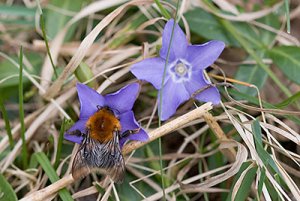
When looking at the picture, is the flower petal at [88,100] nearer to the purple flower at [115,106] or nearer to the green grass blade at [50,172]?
the purple flower at [115,106]

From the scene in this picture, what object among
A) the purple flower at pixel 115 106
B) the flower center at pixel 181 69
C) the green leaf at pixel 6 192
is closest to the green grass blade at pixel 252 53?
the flower center at pixel 181 69

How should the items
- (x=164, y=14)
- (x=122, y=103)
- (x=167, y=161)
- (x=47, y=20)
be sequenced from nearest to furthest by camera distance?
(x=122, y=103) → (x=164, y=14) → (x=167, y=161) → (x=47, y=20)

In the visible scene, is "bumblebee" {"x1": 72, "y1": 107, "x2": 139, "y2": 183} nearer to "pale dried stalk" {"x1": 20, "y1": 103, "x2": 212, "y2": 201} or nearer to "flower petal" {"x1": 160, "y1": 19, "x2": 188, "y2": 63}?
"pale dried stalk" {"x1": 20, "y1": 103, "x2": 212, "y2": 201}

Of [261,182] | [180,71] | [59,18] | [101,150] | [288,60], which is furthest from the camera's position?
[59,18]

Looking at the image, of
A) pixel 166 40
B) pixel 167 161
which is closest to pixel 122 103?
pixel 166 40

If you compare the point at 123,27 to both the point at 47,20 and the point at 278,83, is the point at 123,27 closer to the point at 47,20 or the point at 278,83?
the point at 47,20

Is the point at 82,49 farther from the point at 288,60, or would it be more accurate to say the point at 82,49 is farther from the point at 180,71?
the point at 288,60

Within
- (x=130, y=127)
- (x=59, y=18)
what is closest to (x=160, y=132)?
(x=130, y=127)
